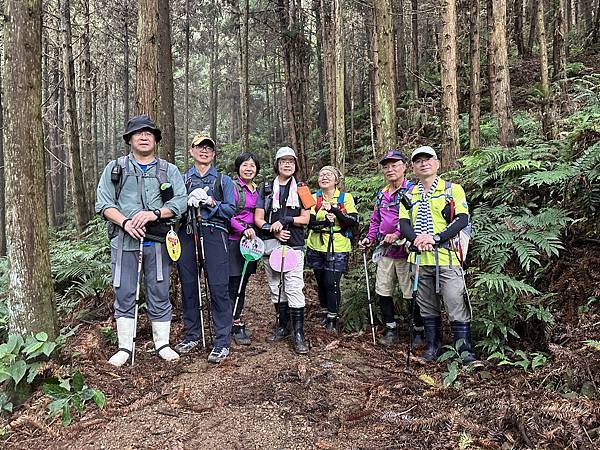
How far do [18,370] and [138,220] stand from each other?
5.75 ft

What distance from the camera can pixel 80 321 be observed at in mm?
6785

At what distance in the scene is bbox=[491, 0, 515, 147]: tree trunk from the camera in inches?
365

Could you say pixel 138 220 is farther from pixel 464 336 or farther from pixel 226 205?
pixel 464 336

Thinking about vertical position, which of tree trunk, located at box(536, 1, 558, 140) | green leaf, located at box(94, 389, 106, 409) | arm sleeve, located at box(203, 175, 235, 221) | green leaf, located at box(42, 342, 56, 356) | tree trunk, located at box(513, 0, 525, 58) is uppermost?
tree trunk, located at box(513, 0, 525, 58)

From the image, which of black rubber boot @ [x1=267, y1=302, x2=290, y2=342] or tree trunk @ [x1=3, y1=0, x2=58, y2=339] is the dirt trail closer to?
black rubber boot @ [x1=267, y1=302, x2=290, y2=342]

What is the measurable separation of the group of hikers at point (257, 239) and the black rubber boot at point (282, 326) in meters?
0.01

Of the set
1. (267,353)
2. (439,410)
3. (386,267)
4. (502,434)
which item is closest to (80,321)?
(267,353)

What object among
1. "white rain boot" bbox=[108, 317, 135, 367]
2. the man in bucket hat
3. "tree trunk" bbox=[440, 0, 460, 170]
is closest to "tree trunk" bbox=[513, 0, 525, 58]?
"tree trunk" bbox=[440, 0, 460, 170]

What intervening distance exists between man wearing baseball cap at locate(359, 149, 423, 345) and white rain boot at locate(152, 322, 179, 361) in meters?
2.55

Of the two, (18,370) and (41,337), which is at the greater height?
(41,337)

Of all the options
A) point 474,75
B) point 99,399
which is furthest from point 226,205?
point 474,75

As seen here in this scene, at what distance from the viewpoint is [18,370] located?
4.37 meters

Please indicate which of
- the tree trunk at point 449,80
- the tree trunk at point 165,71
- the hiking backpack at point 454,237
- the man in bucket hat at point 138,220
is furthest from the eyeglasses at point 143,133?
the tree trunk at point 449,80

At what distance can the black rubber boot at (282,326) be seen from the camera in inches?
241
